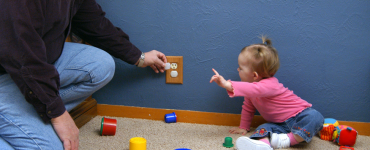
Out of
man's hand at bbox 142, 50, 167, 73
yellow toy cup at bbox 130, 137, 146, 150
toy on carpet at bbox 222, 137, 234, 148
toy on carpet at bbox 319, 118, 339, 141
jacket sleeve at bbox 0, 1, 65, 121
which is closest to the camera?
jacket sleeve at bbox 0, 1, 65, 121

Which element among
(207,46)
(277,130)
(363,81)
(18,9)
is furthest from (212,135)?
(18,9)

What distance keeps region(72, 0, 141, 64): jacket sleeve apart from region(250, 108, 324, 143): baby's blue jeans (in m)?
0.66

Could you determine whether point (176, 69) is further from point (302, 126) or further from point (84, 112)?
point (302, 126)

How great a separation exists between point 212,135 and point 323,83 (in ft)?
1.94

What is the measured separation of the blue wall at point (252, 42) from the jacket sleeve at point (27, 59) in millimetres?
655

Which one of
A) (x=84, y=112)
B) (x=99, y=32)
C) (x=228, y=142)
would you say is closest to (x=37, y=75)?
(x=99, y=32)

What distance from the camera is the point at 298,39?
3.96 feet

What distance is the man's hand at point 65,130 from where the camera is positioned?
2.41 feet

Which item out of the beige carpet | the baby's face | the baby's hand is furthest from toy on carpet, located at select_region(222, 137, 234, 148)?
the baby's face

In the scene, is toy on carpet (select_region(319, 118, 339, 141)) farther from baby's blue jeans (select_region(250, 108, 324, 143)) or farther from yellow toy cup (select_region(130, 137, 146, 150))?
yellow toy cup (select_region(130, 137, 146, 150))

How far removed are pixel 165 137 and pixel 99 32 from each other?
55 centimetres

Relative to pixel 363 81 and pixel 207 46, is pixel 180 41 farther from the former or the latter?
pixel 363 81

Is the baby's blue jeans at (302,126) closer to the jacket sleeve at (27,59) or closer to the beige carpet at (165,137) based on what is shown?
the beige carpet at (165,137)

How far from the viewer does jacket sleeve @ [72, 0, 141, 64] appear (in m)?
1.11
